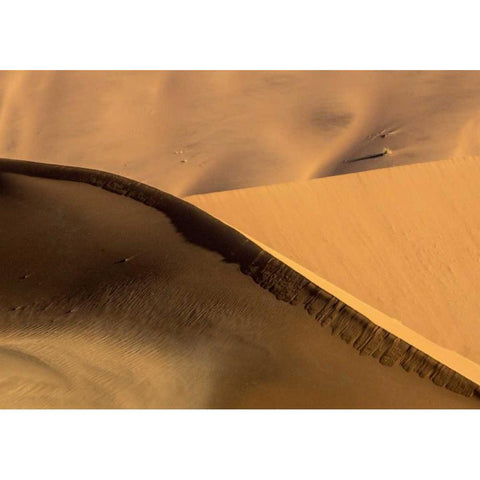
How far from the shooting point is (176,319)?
6074 millimetres

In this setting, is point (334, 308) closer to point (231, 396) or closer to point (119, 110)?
point (231, 396)

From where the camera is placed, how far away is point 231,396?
5.04 meters

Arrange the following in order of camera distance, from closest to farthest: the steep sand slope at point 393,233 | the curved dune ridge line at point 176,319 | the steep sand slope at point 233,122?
the curved dune ridge line at point 176,319, the steep sand slope at point 393,233, the steep sand slope at point 233,122

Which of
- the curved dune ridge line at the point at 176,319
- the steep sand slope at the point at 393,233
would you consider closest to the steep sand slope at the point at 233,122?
the steep sand slope at the point at 393,233

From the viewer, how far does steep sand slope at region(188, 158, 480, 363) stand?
8.33m

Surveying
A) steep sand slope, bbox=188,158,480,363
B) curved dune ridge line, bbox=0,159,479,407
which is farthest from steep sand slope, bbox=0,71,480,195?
curved dune ridge line, bbox=0,159,479,407


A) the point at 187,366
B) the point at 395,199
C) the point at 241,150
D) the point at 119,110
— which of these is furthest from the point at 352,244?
the point at 119,110

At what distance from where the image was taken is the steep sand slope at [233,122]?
60.0 feet

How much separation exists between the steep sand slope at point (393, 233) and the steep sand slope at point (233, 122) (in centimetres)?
717

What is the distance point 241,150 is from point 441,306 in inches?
460

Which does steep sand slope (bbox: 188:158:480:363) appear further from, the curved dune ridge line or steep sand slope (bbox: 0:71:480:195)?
steep sand slope (bbox: 0:71:480:195)

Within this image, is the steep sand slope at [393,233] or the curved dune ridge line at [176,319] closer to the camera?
the curved dune ridge line at [176,319]

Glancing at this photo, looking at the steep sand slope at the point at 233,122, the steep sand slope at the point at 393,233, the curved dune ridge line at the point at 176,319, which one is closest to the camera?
the curved dune ridge line at the point at 176,319

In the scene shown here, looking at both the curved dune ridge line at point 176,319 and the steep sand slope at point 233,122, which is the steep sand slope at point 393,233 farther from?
the steep sand slope at point 233,122
